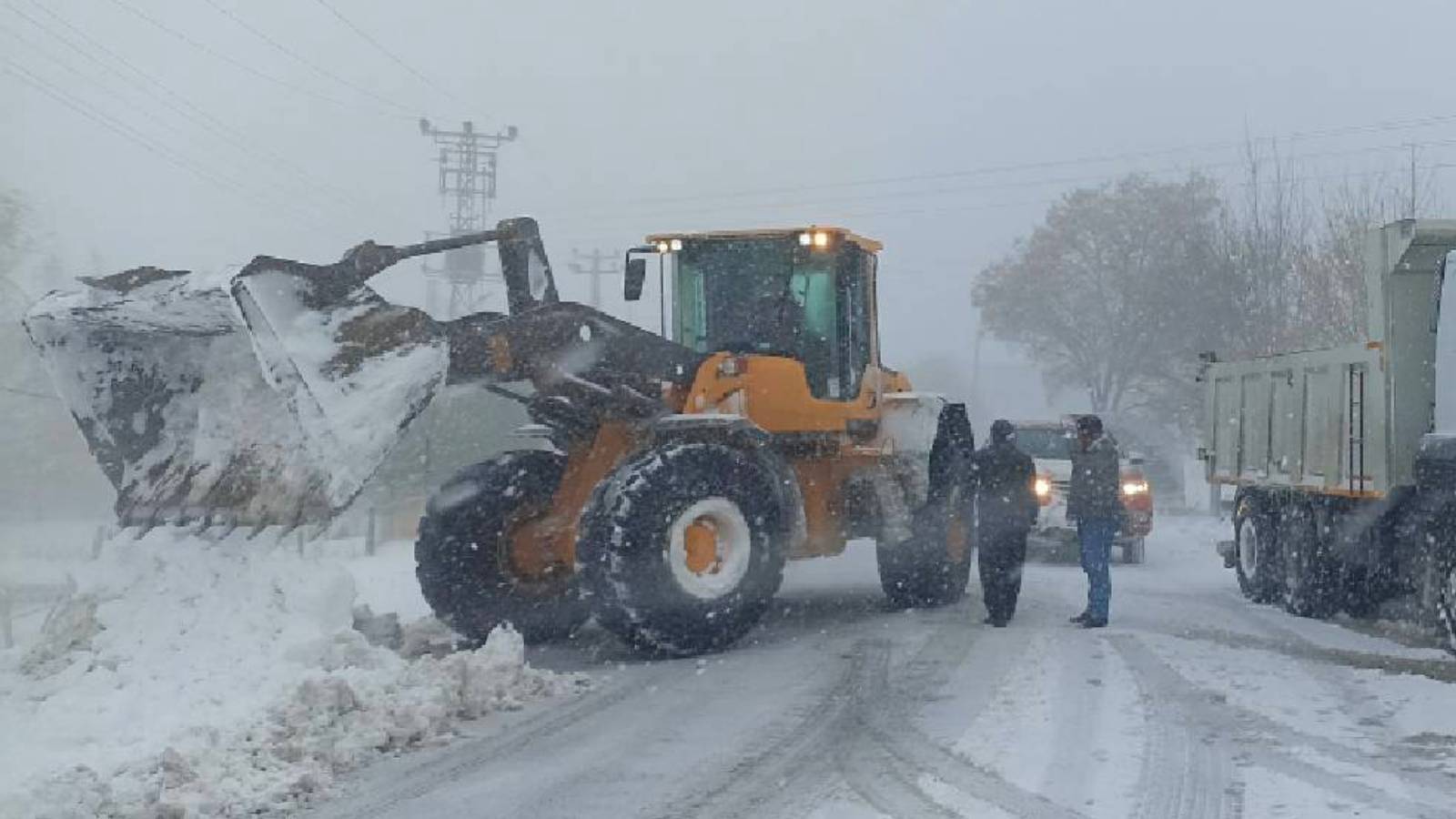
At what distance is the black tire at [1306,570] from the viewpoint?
1274 cm

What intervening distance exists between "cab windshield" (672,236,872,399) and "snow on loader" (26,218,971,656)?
0.06ft

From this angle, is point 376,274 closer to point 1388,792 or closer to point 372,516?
point 1388,792

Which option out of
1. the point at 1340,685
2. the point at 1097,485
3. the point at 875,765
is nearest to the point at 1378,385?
the point at 1097,485

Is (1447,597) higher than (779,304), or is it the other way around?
(779,304)

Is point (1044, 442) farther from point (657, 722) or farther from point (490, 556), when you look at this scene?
point (657, 722)

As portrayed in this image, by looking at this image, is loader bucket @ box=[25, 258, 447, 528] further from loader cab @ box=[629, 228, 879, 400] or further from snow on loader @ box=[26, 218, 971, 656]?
loader cab @ box=[629, 228, 879, 400]

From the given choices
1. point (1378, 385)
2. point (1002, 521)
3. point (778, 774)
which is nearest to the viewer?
point (778, 774)

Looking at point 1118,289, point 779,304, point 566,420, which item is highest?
point 1118,289

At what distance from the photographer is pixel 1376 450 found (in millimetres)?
11125

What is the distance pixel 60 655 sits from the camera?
771 cm

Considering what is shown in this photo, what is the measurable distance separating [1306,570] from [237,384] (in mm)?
9069

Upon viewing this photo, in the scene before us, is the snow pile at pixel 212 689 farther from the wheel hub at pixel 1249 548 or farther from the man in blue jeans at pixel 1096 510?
the wheel hub at pixel 1249 548

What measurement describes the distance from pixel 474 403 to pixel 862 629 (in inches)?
566

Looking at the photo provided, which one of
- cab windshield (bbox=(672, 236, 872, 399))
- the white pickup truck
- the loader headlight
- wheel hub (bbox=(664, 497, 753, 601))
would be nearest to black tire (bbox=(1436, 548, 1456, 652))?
cab windshield (bbox=(672, 236, 872, 399))
